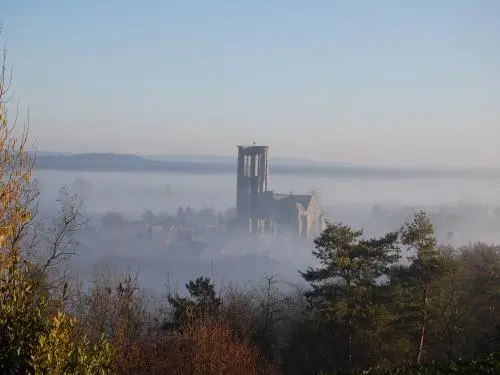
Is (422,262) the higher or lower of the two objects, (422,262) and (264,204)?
the higher

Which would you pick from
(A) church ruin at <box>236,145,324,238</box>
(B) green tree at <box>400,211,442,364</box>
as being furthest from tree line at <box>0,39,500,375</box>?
(A) church ruin at <box>236,145,324,238</box>

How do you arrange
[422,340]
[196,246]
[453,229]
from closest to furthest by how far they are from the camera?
1. [422,340]
2. [453,229]
3. [196,246]

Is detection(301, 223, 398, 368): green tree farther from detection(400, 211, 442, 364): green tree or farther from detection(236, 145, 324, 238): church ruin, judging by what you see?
detection(236, 145, 324, 238): church ruin

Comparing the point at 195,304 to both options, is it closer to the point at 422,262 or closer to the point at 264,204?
the point at 422,262

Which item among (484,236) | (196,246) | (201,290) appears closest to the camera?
(201,290)

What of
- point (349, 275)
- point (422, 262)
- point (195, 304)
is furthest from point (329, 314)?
point (195, 304)

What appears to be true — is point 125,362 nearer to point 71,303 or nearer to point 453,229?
point 71,303

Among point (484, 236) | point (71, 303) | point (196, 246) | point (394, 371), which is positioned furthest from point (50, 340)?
point (196, 246)

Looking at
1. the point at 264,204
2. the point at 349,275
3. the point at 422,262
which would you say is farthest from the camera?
the point at 264,204

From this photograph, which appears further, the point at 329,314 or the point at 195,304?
the point at 195,304

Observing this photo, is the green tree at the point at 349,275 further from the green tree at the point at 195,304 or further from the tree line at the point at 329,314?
the green tree at the point at 195,304

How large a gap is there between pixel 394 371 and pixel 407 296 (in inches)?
462

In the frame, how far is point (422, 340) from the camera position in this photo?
17.8 m

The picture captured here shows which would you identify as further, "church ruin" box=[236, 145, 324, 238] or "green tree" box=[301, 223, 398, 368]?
"church ruin" box=[236, 145, 324, 238]
